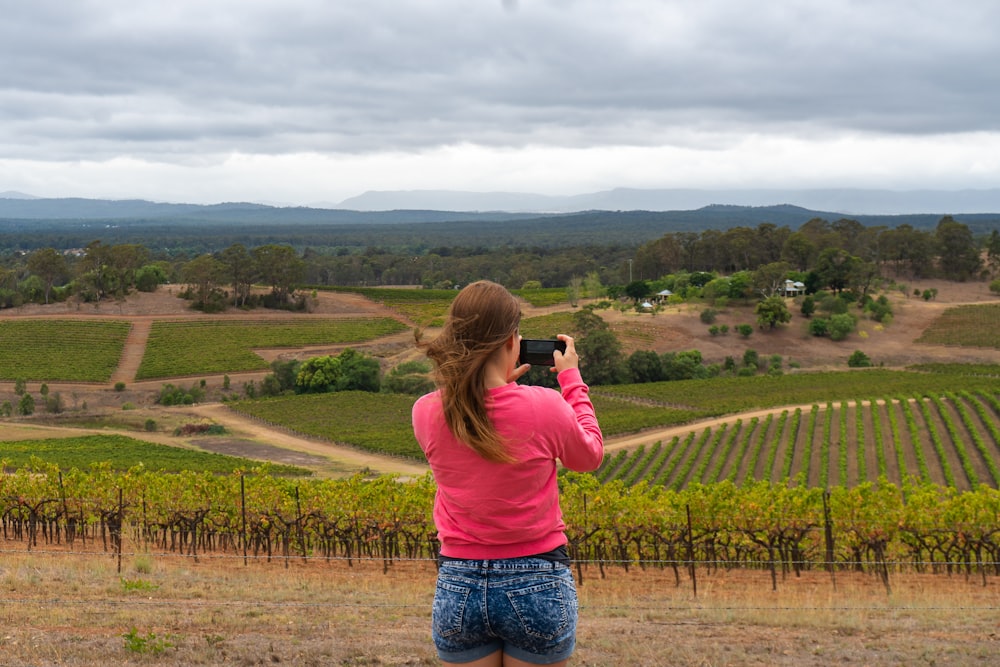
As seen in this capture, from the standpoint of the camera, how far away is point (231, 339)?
76.6 meters

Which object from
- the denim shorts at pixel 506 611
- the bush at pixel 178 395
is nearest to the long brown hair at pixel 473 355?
the denim shorts at pixel 506 611

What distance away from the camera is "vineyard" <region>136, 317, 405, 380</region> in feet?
224

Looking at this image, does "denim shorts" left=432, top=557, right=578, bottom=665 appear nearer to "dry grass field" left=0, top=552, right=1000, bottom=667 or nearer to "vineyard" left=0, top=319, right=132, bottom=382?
"dry grass field" left=0, top=552, right=1000, bottom=667

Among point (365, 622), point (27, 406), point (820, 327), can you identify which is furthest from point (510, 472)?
point (820, 327)

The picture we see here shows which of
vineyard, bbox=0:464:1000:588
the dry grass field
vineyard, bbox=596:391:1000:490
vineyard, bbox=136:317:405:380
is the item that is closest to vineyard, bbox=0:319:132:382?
vineyard, bbox=136:317:405:380

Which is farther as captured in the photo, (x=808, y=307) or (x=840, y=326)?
(x=808, y=307)

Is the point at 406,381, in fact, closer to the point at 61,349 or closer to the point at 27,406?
the point at 27,406

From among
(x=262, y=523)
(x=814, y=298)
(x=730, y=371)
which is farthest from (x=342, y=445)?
(x=814, y=298)

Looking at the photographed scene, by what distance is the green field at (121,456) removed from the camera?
34.8 m

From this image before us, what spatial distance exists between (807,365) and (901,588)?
58242mm

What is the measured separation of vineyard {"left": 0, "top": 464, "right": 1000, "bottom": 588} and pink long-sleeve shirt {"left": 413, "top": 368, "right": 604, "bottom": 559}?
12.4 meters

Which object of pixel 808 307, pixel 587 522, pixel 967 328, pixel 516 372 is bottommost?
pixel 967 328

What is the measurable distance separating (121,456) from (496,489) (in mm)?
37964

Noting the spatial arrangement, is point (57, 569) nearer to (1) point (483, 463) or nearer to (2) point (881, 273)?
(1) point (483, 463)
